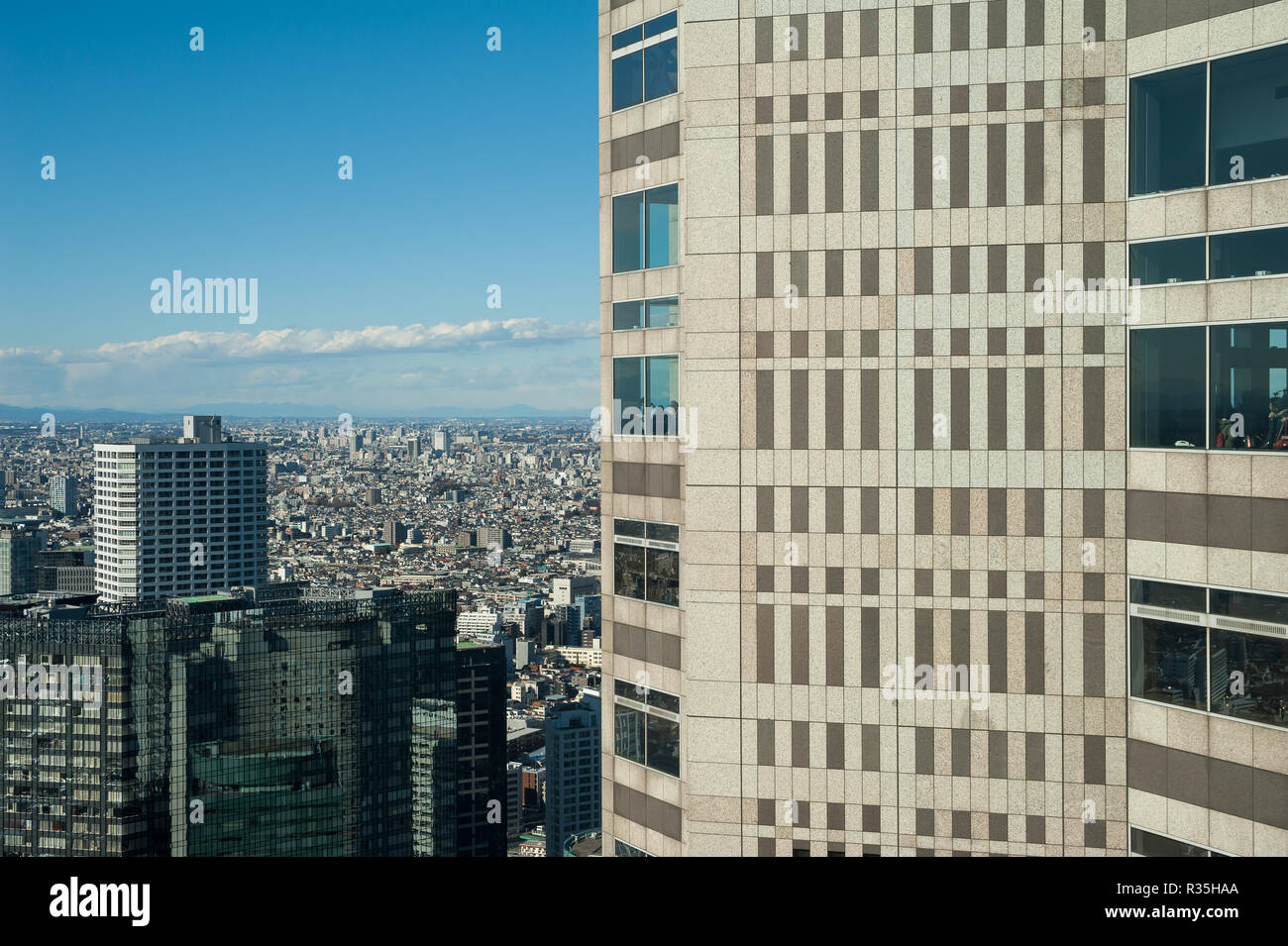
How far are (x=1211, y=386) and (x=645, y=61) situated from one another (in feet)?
50.5

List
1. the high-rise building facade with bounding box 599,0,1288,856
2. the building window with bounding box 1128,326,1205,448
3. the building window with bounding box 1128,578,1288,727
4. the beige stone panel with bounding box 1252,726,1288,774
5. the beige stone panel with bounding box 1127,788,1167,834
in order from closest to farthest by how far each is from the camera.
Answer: the beige stone panel with bounding box 1252,726,1288,774 → the building window with bounding box 1128,578,1288,727 → the building window with bounding box 1128,326,1205,448 → the high-rise building facade with bounding box 599,0,1288,856 → the beige stone panel with bounding box 1127,788,1167,834

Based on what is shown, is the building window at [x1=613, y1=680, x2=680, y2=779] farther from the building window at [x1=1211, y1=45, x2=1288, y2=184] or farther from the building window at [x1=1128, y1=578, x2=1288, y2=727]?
the building window at [x1=1211, y1=45, x2=1288, y2=184]

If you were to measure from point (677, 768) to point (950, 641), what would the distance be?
290 inches

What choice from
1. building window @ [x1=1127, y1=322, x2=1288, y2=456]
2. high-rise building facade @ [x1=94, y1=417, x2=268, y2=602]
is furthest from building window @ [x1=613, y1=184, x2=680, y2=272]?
high-rise building facade @ [x1=94, y1=417, x2=268, y2=602]

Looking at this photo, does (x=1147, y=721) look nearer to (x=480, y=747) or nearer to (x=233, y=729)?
(x=233, y=729)

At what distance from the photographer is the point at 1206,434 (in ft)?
64.9

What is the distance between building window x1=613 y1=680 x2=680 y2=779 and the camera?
80.3 feet

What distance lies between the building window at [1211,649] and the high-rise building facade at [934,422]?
85mm

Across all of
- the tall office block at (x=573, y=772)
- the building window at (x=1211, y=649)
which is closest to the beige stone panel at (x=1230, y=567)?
the building window at (x=1211, y=649)

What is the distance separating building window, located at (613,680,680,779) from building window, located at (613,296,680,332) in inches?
369

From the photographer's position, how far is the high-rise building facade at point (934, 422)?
2061 centimetres

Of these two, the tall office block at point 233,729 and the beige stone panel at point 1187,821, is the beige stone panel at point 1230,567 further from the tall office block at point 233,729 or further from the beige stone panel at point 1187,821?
the tall office block at point 233,729
